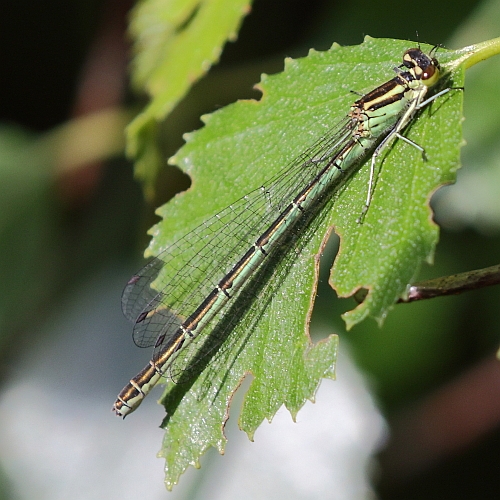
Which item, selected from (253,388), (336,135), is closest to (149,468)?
(253,388)

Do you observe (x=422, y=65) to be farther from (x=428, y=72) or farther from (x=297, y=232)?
(x=297, y=232)

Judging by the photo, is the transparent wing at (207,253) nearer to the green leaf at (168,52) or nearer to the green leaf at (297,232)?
the green leaf at (297,232)

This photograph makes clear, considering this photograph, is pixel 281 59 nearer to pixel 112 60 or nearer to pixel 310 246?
pixel 112 60

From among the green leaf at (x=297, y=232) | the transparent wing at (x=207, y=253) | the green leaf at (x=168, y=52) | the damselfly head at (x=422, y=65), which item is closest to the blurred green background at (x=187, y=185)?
the green leaf at (x=168, y=52)

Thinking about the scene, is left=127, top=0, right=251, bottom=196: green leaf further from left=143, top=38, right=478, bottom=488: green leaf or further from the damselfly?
the damselfly

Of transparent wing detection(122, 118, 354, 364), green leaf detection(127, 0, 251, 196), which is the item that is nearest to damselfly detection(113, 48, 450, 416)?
transparent wing detection(122, 118, 354, 364)

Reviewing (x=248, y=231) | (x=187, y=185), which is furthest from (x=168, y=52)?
(x=248, y=231)
